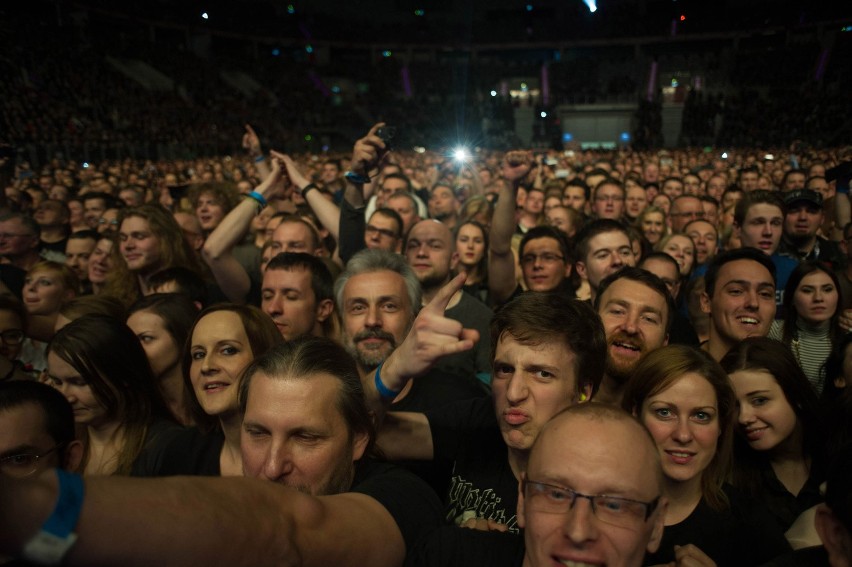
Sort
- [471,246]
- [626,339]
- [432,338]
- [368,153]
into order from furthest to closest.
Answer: [471,246], [368,153], [626,339], [432,338]

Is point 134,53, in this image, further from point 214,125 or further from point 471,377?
point 471,377

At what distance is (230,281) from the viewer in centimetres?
425

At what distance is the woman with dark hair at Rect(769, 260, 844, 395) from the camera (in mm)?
3611

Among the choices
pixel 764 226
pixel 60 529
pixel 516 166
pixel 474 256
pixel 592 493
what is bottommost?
pixel 592 493

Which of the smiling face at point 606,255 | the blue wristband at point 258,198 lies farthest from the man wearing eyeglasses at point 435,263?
the blue wristband at point 258,198

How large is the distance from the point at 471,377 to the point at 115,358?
177 cm

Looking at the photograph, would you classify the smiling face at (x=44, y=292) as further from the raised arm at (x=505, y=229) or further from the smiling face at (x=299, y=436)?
the smiling face at (x=299, y=436)

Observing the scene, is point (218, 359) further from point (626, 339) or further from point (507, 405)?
point (626, 339)

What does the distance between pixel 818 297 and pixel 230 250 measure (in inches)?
145

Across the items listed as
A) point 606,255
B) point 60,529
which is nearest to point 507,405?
point 60,529

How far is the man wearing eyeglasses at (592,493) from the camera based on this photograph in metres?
1.42

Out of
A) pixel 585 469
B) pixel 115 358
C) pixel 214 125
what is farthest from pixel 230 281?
pixel 214 125

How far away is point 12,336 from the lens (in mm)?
3566

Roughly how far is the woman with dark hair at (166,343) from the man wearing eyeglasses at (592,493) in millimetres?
2156
